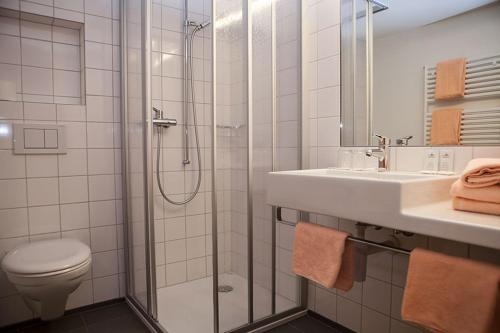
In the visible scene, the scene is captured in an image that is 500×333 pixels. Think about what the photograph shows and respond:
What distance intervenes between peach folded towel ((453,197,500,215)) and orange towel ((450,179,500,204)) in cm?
1

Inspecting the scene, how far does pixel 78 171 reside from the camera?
2.14 meters

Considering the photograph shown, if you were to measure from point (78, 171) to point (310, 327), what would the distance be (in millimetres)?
1734

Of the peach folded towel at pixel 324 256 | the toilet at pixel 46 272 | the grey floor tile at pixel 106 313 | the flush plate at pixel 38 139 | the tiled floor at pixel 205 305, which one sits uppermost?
Result: the flush plate at pixel 38 139

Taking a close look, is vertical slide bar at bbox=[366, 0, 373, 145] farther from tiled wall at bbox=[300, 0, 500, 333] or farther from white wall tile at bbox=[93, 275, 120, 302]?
white wall tile at bbox=[93, 275, 120, 302]

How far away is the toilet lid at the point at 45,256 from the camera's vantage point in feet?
5.27

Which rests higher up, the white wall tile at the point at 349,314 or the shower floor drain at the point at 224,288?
the shower floor drain at the point at 224,288

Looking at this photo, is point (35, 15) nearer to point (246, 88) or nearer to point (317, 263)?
point (246, 88)

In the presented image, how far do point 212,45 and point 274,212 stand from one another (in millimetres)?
946

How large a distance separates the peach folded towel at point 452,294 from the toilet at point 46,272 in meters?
1.53

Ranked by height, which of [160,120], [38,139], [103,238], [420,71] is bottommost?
[103,238]

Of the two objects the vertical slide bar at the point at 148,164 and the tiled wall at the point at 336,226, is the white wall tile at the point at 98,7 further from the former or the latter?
the tiled wall at the point at 336,226

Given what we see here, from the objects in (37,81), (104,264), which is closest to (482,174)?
(104,264)

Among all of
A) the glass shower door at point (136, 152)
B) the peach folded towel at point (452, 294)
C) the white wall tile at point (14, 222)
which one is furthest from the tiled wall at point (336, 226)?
the white wall tile at point (14, 222)

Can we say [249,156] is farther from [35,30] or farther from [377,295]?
[35,30]
